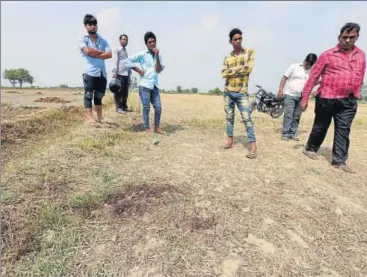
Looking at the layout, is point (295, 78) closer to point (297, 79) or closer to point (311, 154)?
point (297, 79)

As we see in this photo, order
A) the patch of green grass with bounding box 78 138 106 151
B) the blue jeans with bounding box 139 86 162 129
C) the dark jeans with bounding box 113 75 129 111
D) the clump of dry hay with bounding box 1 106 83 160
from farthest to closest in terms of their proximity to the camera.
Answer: the dark jeans with bounding box 113 75 129 111 → the blue jeans with bounding box 139 86 162 129 → the clump of dry hay with bounding box 1 106 83 160 → the patch of green grass with bounding box 78 138 106 151

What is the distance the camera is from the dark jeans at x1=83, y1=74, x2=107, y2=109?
584cm

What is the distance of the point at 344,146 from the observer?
4621 mm

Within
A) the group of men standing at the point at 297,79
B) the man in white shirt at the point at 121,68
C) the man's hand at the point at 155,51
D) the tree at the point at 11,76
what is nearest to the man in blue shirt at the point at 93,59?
the group of men standing at the point at 297,79

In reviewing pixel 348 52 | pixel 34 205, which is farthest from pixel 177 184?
pixel 348 52

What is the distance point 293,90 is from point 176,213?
400 centimetres

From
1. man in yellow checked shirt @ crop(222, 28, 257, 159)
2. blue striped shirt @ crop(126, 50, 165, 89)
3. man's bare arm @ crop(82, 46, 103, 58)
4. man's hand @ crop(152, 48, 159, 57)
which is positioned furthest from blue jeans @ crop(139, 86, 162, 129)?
man in yellow checked shirt @ crop(222, 28, 257, 159)

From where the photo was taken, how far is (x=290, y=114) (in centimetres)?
Result: 620

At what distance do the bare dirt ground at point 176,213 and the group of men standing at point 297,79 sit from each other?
47 centimetres

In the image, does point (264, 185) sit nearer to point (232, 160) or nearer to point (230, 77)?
point (232, 160)

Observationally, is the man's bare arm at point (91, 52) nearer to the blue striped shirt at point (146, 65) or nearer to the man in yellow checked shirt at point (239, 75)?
the blue striped shirt at point (146, 65)

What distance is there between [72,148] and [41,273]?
2.44 meters

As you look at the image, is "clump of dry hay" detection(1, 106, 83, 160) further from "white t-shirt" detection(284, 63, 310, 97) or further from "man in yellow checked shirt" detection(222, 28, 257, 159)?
"white t-shirt" detection(284, 63, 310, 97)

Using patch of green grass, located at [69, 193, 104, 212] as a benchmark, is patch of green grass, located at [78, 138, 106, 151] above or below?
above
